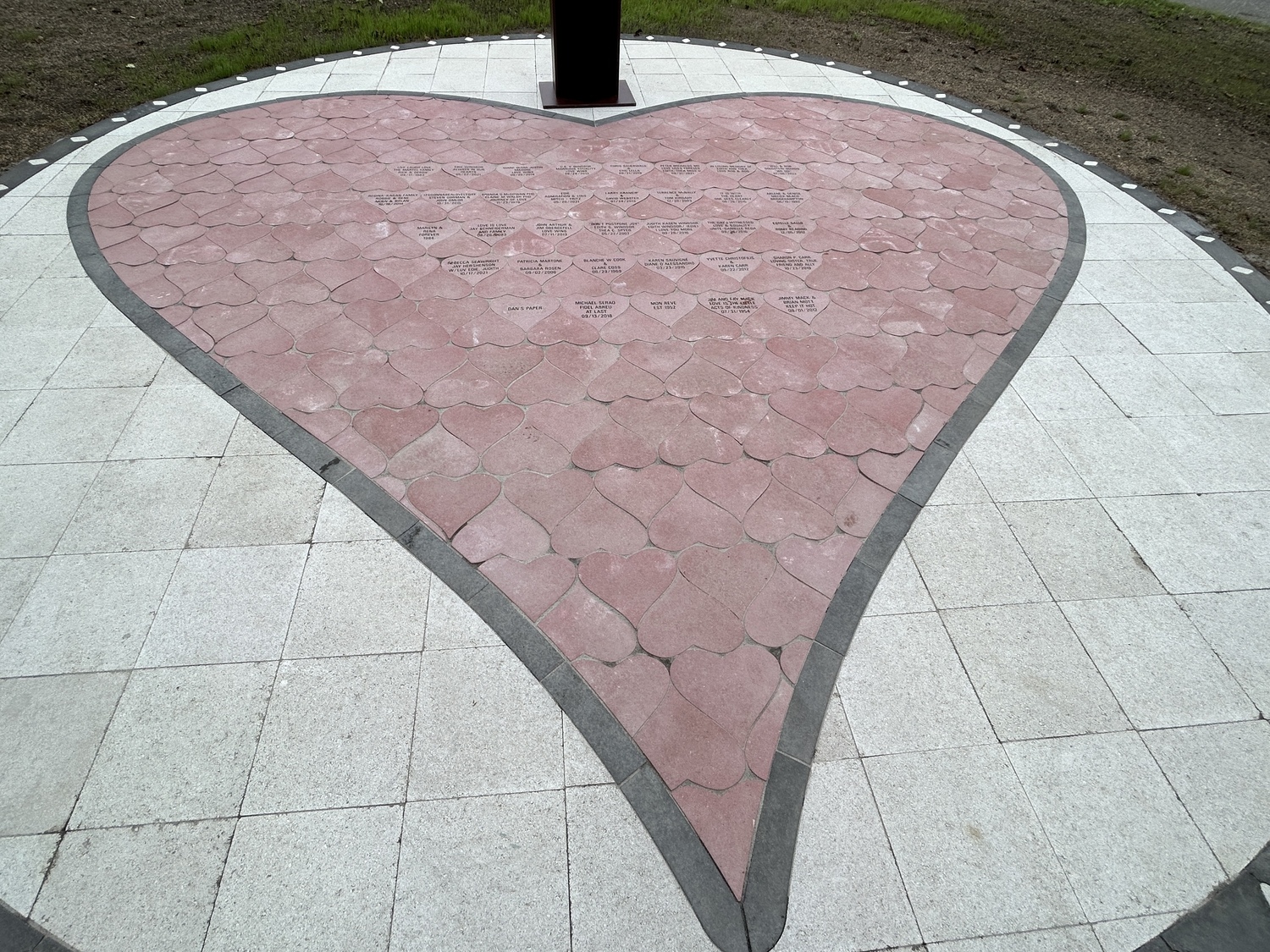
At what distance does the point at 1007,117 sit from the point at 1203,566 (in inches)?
255

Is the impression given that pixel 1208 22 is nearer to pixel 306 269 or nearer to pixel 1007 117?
pixel 1007 117

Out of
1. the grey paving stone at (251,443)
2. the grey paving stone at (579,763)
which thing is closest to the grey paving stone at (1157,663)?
the grey paving stone at (579,763)

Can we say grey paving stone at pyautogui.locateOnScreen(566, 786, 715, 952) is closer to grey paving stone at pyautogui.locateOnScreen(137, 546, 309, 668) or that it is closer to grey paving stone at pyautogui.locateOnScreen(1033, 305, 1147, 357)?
grey paving stone at pyautogui.locateOnScreen(137, 546, 309, 668)

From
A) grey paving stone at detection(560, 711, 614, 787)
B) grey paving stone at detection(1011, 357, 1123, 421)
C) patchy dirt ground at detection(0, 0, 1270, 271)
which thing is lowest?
grey paving stone at detection(560, 711, 614, 787)

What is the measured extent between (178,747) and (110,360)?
2965 millimetres

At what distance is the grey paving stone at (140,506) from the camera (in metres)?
3.79

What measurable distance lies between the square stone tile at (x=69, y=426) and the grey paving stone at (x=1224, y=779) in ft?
18.3

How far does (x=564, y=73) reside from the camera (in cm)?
792

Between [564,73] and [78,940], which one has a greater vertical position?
[564,73]

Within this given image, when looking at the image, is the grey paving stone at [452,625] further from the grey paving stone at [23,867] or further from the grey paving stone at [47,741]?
the grey paving stone at [23,867]

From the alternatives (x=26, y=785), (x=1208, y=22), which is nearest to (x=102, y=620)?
(x=26, y=785)

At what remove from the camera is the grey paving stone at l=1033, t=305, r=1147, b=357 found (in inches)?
207

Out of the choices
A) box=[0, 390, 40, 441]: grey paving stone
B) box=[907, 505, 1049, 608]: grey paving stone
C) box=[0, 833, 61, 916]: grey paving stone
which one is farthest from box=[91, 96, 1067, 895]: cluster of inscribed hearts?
box=[0, 833, 61, 916]: grey paving stone

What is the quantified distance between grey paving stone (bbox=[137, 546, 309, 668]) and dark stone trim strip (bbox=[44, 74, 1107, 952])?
55 centimetres
